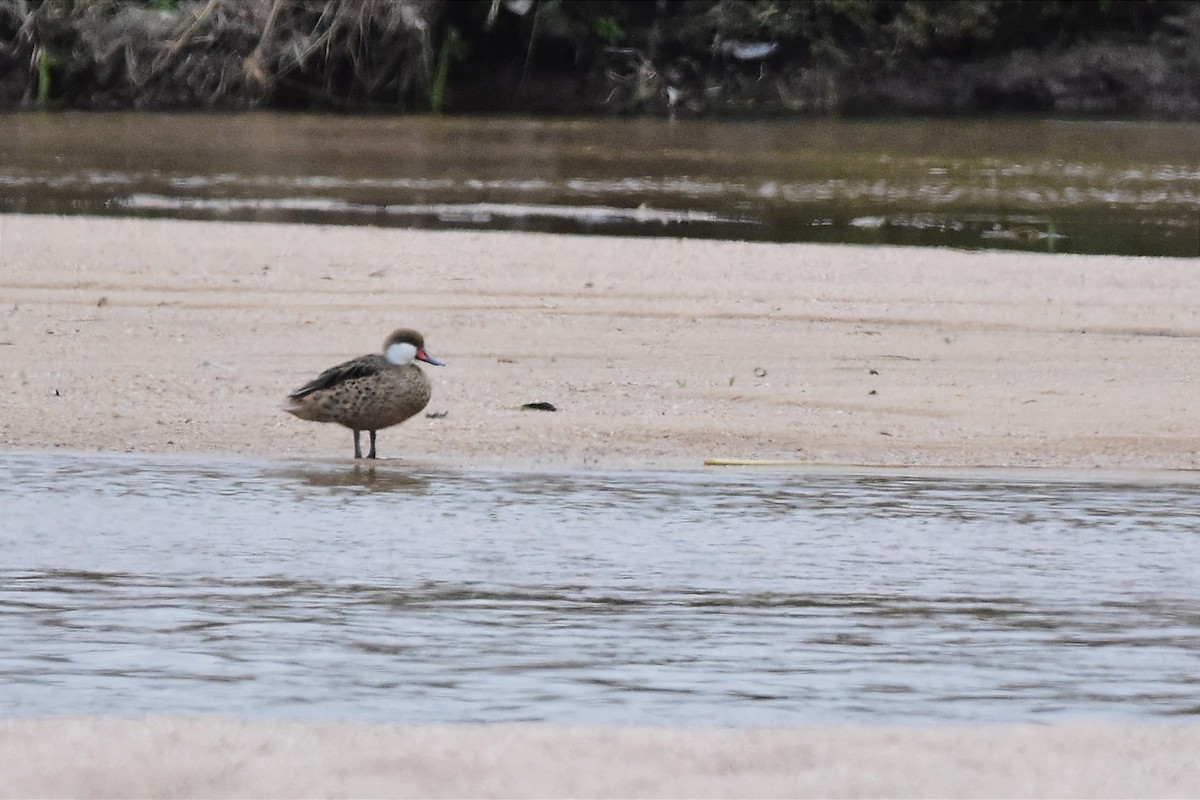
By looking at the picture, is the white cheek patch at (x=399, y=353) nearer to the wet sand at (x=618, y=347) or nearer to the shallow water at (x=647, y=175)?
the wet sand at (x=618, y=347)

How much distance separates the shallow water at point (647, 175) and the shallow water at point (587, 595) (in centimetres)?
1047

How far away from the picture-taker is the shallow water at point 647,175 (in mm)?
19000

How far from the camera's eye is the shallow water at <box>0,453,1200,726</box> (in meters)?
4.23

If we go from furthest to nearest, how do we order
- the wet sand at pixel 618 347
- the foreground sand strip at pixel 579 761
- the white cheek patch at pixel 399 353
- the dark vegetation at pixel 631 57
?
1. the dark vegetation at pixel 631 57
2. the wet sand at pixel 618 347
3. the white cheek patch at pixel 399 353
4. the foreground sand strip at pixel 579 761

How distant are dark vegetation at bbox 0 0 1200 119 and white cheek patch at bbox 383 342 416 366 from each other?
84.3 feet

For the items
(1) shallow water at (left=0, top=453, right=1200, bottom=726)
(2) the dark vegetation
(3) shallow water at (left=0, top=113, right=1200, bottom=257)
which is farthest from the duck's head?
(2) the dark vegetation

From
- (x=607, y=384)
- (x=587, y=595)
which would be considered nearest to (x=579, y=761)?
(x=587, y=595)

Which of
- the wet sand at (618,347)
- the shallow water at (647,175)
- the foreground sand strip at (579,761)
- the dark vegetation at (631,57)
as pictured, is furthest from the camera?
the dark vegetation at (631,57)

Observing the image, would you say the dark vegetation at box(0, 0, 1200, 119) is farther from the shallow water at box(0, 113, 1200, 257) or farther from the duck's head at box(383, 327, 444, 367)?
the duck's head at box(383, 327, 444, 367)

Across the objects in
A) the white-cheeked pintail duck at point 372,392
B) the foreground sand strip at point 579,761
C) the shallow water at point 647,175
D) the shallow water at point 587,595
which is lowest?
the shallow water at point 587,595

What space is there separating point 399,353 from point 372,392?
0.78 feet

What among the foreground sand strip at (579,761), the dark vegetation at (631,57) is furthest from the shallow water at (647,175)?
the foreground sand strip at (579,761)

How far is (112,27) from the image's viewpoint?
1316 inches

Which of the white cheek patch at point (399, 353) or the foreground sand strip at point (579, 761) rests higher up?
the white cheek patch at point (399, 353)
